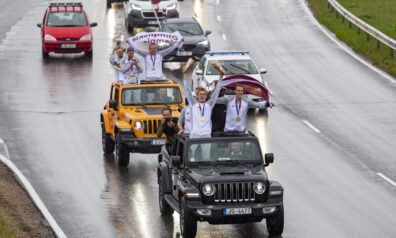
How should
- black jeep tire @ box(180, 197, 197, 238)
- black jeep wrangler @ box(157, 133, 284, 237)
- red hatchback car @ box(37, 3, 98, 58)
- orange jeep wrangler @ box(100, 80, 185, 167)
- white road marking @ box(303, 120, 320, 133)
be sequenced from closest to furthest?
1. black jeep wrangler @ box(157, 133, 284, 237)
2. black jeep tire @ box(180, 197, 197, 238)
3. orange jeep wrangler @ box(100, 80, 185, 167)
4. white road marking @ box(303, 120, 320, 133)
5. red hatchback car @ box(37, 3, 98, 58)

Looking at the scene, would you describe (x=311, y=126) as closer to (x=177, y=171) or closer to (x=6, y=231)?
(x=177, y=171)

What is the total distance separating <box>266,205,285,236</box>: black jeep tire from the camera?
729 inches

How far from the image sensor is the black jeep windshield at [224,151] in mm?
19453

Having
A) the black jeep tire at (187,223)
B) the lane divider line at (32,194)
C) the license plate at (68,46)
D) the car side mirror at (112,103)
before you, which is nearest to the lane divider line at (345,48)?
the license plate at (68,46)

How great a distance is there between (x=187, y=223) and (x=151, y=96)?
316 inches

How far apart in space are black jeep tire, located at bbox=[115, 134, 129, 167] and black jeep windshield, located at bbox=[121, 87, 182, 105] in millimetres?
1077

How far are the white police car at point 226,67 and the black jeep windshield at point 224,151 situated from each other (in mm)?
14658

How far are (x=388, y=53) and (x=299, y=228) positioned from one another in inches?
985

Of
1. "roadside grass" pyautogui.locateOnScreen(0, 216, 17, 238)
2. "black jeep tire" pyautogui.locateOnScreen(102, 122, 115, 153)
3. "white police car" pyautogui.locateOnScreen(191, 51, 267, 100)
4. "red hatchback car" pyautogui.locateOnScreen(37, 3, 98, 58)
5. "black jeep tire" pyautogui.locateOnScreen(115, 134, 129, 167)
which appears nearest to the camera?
"roadside grass" pyautogui.locateOnScreen(0, 216, 17, 238)

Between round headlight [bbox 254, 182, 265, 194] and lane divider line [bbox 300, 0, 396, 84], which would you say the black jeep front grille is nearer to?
round headlight [bbox 254, 182, 265, 194]

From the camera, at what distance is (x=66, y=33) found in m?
44.3

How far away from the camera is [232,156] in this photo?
1947cm

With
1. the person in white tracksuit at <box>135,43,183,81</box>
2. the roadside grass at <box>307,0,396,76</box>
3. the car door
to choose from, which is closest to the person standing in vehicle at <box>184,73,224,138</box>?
the car door

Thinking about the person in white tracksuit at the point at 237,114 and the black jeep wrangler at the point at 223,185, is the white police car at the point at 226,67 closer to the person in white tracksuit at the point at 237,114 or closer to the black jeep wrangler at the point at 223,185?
the person in white tracksuit at the point at 237,114
